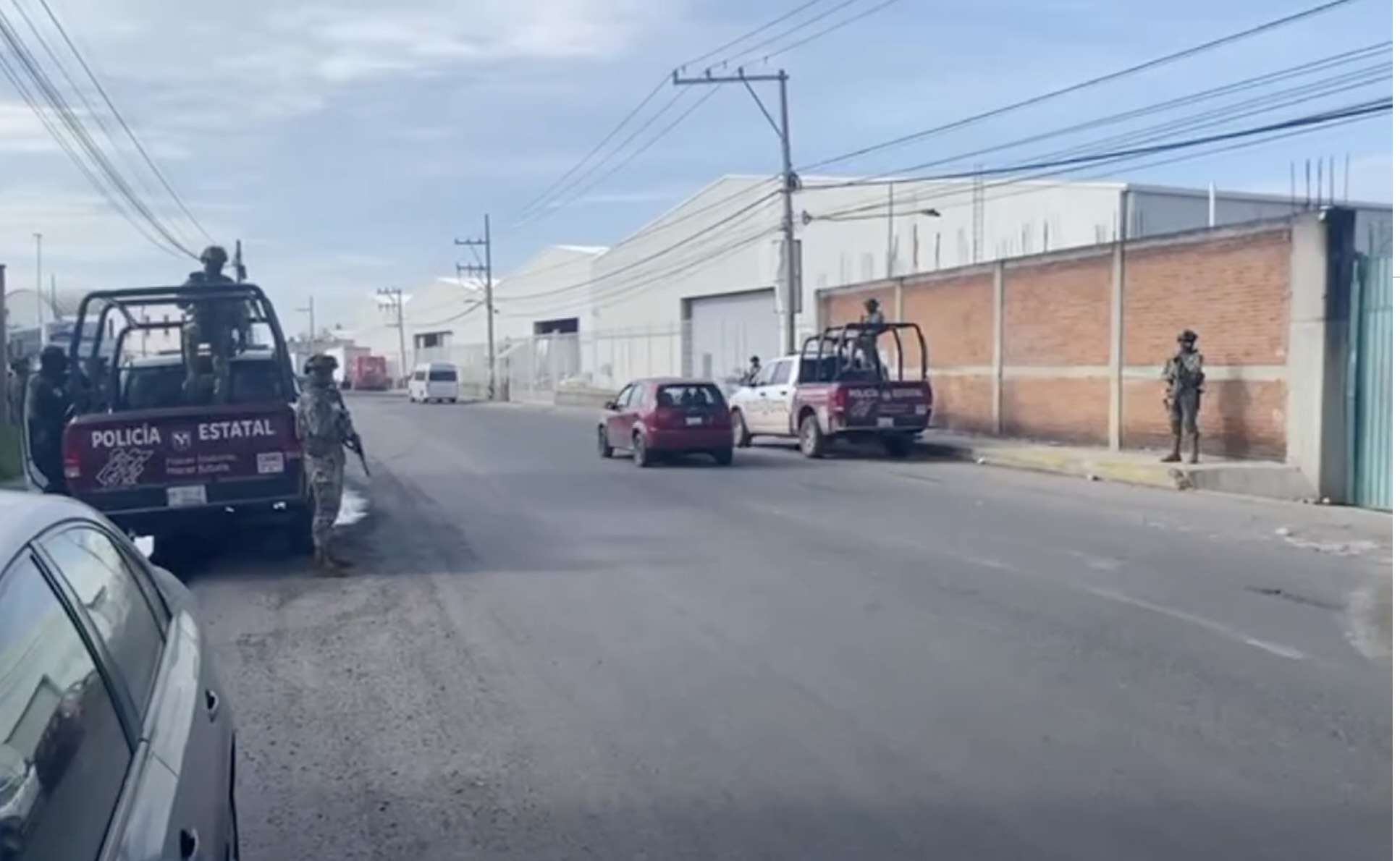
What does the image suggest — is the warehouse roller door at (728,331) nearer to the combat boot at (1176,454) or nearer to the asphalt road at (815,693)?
the combat boot at (1176,454)

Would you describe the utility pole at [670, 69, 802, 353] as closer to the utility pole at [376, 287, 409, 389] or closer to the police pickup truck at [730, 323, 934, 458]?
the police pickup truck at [730, 323, 934, 458]

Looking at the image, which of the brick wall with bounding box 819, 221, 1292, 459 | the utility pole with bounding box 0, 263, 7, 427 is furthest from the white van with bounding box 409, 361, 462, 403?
the utility pole with bounding box 0, 263, 7, 427

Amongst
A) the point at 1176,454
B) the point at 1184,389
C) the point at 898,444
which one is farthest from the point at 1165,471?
the point at 898,444

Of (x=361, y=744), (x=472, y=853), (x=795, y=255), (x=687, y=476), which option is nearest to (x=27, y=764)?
(x=472, y=853)

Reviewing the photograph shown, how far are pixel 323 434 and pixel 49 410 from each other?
5338mm

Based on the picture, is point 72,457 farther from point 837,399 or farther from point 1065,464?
point 837,399

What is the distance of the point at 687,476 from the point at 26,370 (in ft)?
31.0

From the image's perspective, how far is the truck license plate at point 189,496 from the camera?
12.7m

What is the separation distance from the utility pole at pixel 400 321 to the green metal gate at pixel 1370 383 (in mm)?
87571

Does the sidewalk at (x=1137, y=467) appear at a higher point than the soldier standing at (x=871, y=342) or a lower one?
lower

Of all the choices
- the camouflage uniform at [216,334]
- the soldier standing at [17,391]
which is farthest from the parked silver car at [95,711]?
the soldier standing at [17,391]

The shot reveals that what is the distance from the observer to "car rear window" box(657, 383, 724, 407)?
24.9 meters

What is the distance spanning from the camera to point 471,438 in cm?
3388

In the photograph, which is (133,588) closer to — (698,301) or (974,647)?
(974,647)
